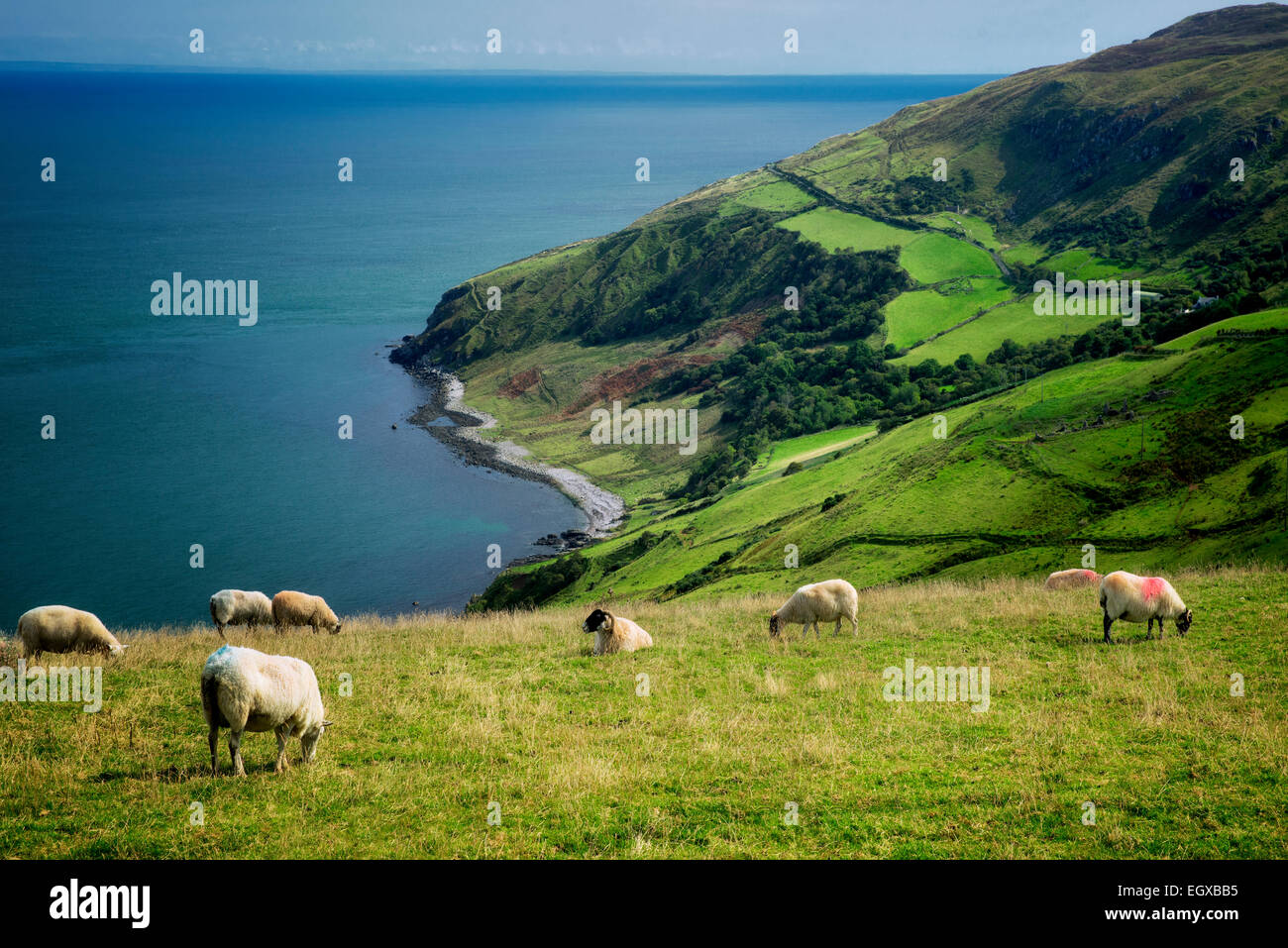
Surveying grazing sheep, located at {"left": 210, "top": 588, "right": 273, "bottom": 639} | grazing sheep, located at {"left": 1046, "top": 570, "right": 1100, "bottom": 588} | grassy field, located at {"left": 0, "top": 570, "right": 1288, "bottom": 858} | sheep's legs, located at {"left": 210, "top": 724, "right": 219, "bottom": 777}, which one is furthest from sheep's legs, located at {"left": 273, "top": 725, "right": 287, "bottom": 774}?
grazing sheep, located at {"left": 1046, "top": 570, "right": 1100, "bottom": 588}

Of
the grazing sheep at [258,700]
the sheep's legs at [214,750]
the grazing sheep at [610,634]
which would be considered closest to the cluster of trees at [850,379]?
the grazing sheep at [610,634]

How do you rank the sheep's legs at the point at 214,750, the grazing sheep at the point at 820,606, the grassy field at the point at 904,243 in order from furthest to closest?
the grassy field at the point at 904,243, the grazing sheep at the point at 820,606, the sheep's legs at the point at 214,750

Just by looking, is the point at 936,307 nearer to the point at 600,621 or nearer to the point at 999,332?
the point at 999,332

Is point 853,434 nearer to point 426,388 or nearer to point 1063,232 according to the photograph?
point 1063,232

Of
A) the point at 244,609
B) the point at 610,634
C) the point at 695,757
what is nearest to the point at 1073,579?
the point at 610,634

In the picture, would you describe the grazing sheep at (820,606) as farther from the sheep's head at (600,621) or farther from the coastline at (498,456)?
the coastline at (498,456)
